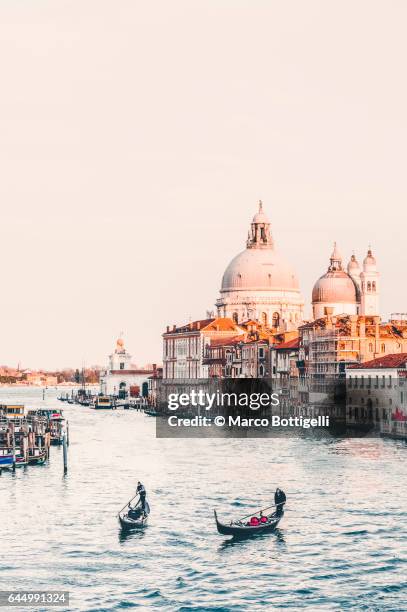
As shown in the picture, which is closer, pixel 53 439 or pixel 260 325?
pixel 53 439

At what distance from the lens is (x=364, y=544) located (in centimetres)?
4316

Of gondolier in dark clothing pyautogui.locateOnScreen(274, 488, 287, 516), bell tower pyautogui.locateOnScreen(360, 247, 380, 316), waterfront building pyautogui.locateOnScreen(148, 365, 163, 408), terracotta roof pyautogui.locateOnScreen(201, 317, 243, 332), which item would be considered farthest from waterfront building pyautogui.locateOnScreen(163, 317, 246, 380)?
gondolier in dark clothing pyautogui.locateOnScreen(274, 488, 287, 516)

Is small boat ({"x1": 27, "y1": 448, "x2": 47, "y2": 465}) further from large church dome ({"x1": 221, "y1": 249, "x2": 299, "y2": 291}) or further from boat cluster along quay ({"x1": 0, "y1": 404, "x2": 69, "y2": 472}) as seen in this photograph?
large church dome ({"x1": 221, "y1": 249, "x2": 299, "y2": 291})

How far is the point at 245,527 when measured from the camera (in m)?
44.9

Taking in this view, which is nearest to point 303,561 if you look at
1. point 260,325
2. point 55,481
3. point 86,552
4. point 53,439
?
point 86,552

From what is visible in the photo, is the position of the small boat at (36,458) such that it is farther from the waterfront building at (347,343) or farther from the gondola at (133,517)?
the waterfront building at (347,343)

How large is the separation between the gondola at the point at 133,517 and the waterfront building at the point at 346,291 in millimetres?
114432

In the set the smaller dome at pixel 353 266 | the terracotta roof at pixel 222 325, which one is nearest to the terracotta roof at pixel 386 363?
the terracotta roof at pixel 222 325

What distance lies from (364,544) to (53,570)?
1046cm

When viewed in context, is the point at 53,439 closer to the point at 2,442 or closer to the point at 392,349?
the point at 2,442

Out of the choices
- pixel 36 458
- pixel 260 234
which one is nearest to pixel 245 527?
pixel 36 458

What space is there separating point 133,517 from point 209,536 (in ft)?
10.8

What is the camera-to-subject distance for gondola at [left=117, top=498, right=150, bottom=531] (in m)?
46.1

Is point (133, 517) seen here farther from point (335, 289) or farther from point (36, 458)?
point (335, 289)
